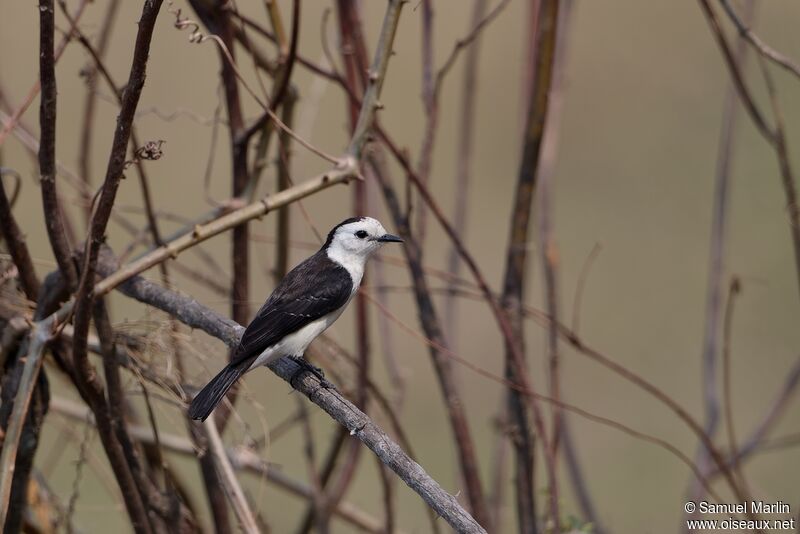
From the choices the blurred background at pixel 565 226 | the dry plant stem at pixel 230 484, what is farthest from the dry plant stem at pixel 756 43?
the blurred background at pixel 565 226

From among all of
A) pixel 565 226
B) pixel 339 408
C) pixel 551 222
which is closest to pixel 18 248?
pixel 339 408

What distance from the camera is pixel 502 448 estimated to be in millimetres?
3607

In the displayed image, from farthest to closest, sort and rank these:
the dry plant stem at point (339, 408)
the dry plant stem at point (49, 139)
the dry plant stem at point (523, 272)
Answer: the dry plant stem at point (523, 272) < the dry plant stem at point (49, 139) < the dry plant stem at point (339, 408)

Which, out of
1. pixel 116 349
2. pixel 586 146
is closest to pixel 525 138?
pixel 116 349

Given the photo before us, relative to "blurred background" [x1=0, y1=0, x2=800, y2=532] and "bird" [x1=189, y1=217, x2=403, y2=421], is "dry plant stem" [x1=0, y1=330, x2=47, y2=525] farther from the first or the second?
"blurred background" [x1=0, y1=0, x2=800, y2=532]

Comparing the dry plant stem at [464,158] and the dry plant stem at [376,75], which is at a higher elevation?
the dry plant stem at [464,158]

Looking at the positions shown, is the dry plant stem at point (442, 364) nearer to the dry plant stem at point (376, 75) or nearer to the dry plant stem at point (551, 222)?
the dry plant stem at point (551, 222)

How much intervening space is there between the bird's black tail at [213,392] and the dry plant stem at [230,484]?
0.37ft

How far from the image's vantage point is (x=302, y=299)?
3.43m

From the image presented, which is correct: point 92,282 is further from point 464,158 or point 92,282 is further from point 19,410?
point 464,158

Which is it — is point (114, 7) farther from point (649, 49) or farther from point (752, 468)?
point (649, 49)

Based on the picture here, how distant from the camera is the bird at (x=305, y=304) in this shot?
2926 mm

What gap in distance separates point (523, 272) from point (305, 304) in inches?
26.3

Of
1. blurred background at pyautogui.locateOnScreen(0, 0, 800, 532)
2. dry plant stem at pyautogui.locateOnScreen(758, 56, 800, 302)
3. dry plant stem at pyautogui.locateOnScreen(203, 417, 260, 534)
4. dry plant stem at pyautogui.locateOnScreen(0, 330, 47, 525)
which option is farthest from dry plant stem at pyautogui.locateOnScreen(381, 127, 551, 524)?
blurred background at pyautogui.locateOnScreen(0, 0, 800, 532)
